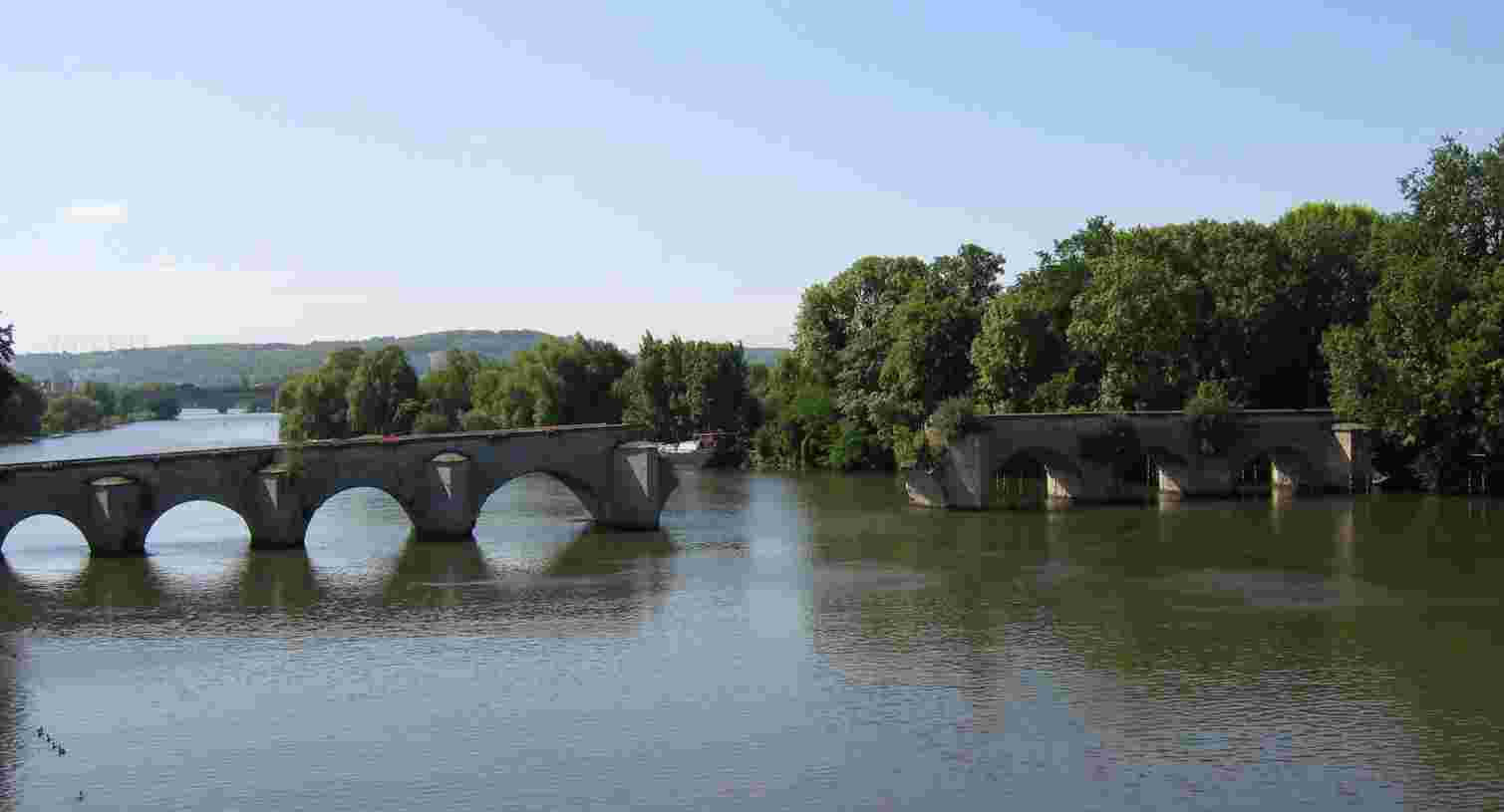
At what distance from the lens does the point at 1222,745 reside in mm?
26281

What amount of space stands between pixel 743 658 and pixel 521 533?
2393cm

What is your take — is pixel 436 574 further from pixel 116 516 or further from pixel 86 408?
pixel 86 408

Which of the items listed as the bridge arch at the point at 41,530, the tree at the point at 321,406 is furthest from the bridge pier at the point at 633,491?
the tree at the point at 321,406

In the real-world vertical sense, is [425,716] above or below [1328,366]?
below

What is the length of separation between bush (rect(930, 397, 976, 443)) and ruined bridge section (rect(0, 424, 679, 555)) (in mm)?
12020

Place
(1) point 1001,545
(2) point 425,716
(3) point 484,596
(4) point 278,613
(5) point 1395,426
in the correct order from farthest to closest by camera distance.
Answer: (5) point 1395,426, (1) point 1001,545, (3) point 484,596, (4) point 278,613, (2) point 425,716

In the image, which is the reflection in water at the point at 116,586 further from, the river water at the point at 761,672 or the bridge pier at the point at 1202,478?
the bridge pier at the point at 1202,478

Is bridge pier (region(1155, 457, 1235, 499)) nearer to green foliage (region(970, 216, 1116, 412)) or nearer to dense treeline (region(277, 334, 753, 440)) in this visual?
green foliage (region(970, 216, 1116, 412))

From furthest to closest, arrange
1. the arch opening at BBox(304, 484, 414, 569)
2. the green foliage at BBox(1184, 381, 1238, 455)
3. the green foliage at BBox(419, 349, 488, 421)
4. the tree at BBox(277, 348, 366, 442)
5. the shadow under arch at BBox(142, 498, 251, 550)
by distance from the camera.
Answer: the green foliage at BBox(419, 349, 488, 421), the tree at BBox(277, 348, 366, 442), the green foliage at BBox(1184, 381, 1238, 455), the shadow under arch at BBox(142, 498, 251, 550), the arch opening at BBox(304, 484, 414, 569)

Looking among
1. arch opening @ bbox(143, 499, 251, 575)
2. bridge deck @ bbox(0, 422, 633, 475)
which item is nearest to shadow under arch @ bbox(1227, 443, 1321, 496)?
bridge deck @ bbox(0, 422, 633, 475)

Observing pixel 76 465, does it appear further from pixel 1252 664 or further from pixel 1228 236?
pixel 1228 236

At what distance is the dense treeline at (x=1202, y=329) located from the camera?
63.7 meters

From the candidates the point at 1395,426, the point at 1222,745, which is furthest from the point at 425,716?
the point at 1395,426

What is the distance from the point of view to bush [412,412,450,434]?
4063 inches
